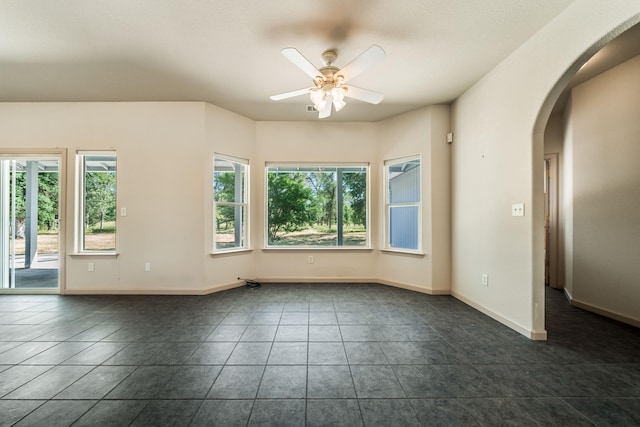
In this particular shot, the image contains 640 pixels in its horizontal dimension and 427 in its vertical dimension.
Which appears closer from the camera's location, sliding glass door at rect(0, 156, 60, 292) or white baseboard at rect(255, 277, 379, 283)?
sliding glass door at rect(0, 156, 60, 292)

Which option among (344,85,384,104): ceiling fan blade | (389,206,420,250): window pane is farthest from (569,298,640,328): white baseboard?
(344,85,384,104): ceiling fan blade

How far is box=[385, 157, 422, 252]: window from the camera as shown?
13.3 ft

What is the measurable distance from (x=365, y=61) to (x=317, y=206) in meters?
2.76

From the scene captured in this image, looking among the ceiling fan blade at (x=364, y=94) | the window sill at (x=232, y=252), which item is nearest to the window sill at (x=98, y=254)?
the window sill at (x=232, y=252)

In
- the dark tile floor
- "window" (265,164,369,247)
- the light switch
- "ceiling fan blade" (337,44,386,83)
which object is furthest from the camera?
"window" (265,164,369,247)

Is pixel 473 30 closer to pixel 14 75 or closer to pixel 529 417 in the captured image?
pixel 529 417

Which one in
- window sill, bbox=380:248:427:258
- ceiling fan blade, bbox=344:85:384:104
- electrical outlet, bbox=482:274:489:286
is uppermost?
ceiling fan blade, bbox=344:85:384:104

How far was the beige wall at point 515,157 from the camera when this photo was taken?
80.0 inches

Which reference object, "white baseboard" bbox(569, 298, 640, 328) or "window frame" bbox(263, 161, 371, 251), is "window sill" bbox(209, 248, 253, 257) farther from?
"white baseboard" bbox(569, 298, 640, 328)

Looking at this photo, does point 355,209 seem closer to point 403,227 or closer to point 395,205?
point 395,205

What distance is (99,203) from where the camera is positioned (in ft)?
12.7

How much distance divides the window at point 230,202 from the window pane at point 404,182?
2.46 metres

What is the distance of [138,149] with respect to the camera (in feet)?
12.5

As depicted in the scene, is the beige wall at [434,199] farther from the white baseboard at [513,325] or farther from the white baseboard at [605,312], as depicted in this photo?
the white baseboard at [605,312]
